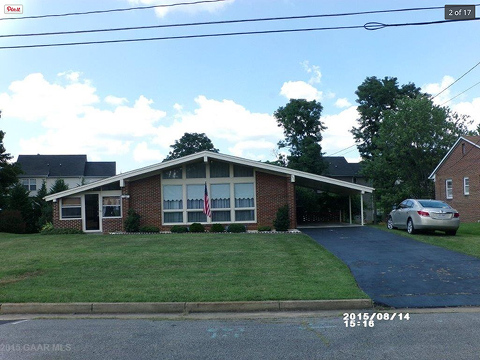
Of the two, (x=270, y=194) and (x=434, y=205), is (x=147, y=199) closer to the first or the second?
(x=270, y=194)

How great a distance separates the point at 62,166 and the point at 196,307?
174 ft

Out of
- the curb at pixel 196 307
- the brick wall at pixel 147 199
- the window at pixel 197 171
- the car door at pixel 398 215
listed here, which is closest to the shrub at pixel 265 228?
the window at pixel 197 171

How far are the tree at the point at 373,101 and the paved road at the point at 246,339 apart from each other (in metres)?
44.1

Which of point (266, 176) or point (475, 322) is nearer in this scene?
point (475, 322)

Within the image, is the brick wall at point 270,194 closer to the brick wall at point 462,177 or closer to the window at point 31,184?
the brick wall at point 462,177

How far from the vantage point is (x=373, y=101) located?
50750 millimetres

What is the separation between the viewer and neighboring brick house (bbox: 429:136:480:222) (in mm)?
33281

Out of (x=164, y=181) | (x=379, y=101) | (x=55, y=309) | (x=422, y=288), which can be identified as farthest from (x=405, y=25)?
(x=379, y=101)

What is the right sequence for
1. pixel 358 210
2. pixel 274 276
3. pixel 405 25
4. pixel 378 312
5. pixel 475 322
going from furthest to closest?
pixel 358 210 → pixel 405 25 → pixel 274 276 → pixel 378 312 → pixel 475 322

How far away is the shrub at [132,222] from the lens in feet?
74.8

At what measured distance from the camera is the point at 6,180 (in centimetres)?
3672

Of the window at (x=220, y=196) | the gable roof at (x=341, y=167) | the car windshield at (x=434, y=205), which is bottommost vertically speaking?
the car windshield at (x=434, y=205)

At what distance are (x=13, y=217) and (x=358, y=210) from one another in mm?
23569

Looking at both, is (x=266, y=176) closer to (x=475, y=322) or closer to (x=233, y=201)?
(x=233, y=201)
